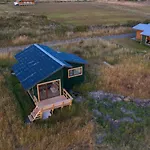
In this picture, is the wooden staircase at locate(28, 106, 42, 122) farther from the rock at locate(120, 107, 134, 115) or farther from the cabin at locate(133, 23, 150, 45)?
the cabin at locate(133, 23, 150, 45)

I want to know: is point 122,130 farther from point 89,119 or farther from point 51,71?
point 51,71

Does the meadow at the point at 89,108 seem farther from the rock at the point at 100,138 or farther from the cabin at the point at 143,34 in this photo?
the cabin at the point at 143,34


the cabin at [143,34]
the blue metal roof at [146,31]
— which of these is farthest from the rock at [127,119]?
the blue metal roof at [146,31]

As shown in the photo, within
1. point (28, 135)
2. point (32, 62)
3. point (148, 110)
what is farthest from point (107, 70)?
point (28, 135)

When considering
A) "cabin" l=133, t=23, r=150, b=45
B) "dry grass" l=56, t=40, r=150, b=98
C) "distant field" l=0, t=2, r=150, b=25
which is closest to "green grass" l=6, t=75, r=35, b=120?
"dry grass" l=56, t=40, r=150, b=98

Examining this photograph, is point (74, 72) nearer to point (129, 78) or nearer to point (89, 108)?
point (89, 108)

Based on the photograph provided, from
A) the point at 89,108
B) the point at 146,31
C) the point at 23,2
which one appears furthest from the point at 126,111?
the point at 23,2
